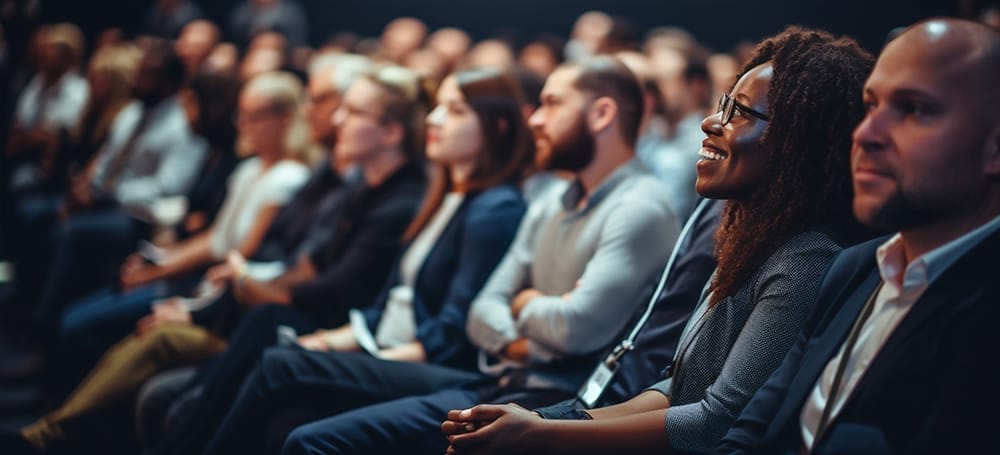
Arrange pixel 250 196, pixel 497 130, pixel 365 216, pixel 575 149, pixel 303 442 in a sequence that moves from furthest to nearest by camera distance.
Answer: pixel 250 196, pixel 365 216, pixel 497 130, pixel 575 149, pixel 303 442

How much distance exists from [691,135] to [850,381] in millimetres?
3072

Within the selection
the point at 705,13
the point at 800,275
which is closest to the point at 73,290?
the point at 800,275

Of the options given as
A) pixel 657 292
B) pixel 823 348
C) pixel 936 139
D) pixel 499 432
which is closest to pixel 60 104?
pixel 657 292

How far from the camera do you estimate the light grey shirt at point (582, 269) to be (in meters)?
2.28

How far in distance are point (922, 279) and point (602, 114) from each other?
1278mm

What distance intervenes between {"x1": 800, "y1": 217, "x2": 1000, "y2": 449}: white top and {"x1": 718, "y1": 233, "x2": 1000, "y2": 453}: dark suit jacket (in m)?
0.01

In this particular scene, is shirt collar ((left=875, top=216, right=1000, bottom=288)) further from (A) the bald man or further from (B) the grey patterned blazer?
(B) the grey patterned blazer

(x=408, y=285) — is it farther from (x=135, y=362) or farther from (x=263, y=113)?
(x=263, y=113)

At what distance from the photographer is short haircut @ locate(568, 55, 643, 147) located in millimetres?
2604

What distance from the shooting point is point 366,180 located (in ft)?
11.4

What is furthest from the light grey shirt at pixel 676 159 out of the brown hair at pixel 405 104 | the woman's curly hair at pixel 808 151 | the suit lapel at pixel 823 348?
the suit lapel at pixel 823 348

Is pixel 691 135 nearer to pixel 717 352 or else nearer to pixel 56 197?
pixel 717 352

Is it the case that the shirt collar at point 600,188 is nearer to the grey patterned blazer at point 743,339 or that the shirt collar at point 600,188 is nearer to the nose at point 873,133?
the grey patterned blazer at point 743,339

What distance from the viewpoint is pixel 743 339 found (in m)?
1.70
